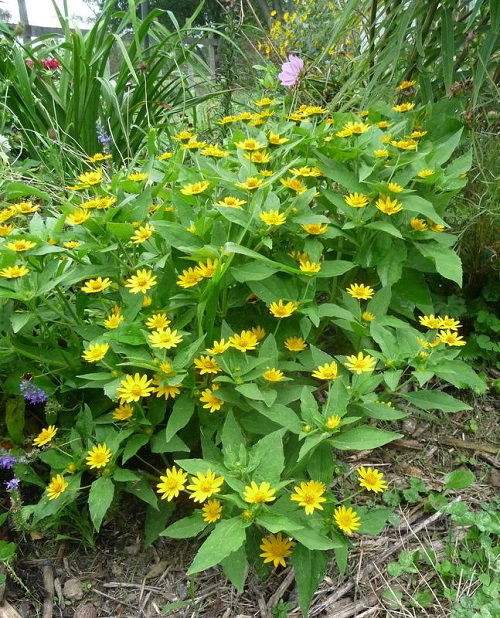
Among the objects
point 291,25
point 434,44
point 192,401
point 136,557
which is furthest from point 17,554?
point 291,25

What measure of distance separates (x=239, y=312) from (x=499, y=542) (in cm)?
71

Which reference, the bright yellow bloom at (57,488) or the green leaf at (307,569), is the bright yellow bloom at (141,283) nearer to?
the bright yellow bloom at (57,488)

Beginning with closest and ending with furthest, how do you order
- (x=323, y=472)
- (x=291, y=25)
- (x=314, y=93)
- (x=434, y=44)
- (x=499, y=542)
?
(x=323, y=472), (x=499, y=542), (x=434, y=44), (x=314, y=93), (x=291, y=25)

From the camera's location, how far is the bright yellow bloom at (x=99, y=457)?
103 centimetres

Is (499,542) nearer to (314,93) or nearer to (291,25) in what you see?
A: (314,93)

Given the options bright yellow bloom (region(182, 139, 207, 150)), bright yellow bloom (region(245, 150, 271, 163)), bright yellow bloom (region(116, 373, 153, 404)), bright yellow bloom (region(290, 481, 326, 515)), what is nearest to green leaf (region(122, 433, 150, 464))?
bright yellow bloom (region(116, 373, 153, 404))

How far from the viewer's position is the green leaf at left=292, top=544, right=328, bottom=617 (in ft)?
3.08

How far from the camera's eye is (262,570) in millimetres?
1058

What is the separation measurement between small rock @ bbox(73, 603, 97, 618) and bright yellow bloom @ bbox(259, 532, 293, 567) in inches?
14.5

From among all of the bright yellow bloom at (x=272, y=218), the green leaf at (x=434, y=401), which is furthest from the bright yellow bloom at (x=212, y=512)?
Result: the bright yellow bloom at (x=272, y=218)

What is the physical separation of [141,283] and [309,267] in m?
0.35

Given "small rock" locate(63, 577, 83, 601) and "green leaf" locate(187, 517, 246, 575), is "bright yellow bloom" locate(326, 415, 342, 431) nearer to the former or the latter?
"green leaf" locate(187, 517, 246, 575)

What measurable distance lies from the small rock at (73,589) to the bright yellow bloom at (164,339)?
1.75 ft

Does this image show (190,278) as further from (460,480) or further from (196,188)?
(460,480)
